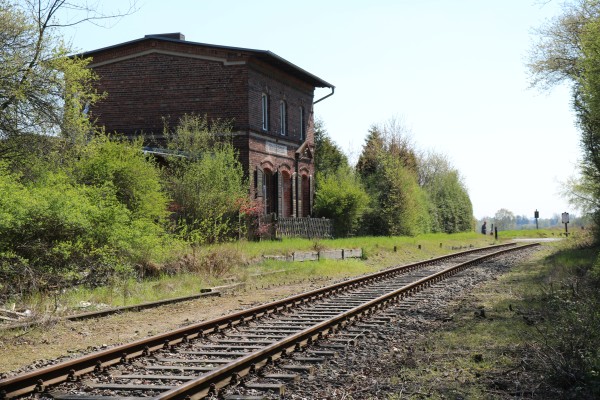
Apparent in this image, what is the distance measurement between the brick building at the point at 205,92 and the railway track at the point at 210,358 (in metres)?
17.4

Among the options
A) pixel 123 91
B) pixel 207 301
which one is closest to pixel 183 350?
pixel 207 301

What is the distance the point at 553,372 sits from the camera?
21.6ft

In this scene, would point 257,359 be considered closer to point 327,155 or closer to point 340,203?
point 340,203

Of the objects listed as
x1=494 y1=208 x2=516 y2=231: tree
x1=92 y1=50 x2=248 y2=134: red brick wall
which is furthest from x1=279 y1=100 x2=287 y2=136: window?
x1=494 y1=208 x2=516 y2=231: tree

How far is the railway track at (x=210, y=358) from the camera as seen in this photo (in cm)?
663

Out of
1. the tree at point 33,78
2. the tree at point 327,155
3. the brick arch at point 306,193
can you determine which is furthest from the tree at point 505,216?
the tree at point 33,78

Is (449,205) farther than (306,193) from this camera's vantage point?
Yes

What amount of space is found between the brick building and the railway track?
17.4 meters

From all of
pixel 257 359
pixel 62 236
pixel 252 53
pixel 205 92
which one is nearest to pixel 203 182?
pixel 205 92

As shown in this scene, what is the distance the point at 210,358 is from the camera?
8.26m

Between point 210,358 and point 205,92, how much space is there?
22.4m

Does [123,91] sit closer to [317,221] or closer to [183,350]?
[317,221]

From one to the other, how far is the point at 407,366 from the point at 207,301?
23.8ft

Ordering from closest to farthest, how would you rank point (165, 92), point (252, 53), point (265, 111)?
point (252, 53) → point (165, 92) → point (265, 111)
